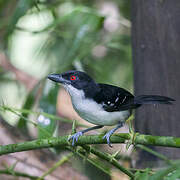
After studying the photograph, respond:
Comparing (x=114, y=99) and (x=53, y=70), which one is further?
(x=53, y=70)

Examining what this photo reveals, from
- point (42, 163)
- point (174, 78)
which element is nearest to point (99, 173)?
point (42, 163)

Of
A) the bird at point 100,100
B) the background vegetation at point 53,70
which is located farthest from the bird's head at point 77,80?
the background vegetation at point 53,70

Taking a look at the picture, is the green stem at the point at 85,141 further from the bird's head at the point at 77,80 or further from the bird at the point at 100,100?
the bird's head at the point at 77,80

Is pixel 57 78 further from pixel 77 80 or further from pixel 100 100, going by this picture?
pixel 100 100

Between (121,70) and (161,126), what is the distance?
8.98 feet

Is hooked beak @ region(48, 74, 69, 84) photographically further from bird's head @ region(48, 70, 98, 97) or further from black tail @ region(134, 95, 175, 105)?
black tail @ region(134, 95, 175, 105)

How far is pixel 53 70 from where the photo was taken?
12.9ft

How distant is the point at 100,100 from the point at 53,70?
1.70 m

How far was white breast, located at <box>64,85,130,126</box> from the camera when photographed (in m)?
2.24

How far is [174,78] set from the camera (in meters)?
2.55

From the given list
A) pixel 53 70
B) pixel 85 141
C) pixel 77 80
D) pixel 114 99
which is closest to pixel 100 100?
pixel 114 99

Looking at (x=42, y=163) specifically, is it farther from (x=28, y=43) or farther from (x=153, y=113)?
(x=28, y=43)

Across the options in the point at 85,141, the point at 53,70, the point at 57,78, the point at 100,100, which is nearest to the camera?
the point at 85,141

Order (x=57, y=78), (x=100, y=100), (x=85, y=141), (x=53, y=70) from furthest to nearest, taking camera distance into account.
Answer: (x=53, y=70), (x=57, y=78), (x=100, y=100), (x=85, y=141)
